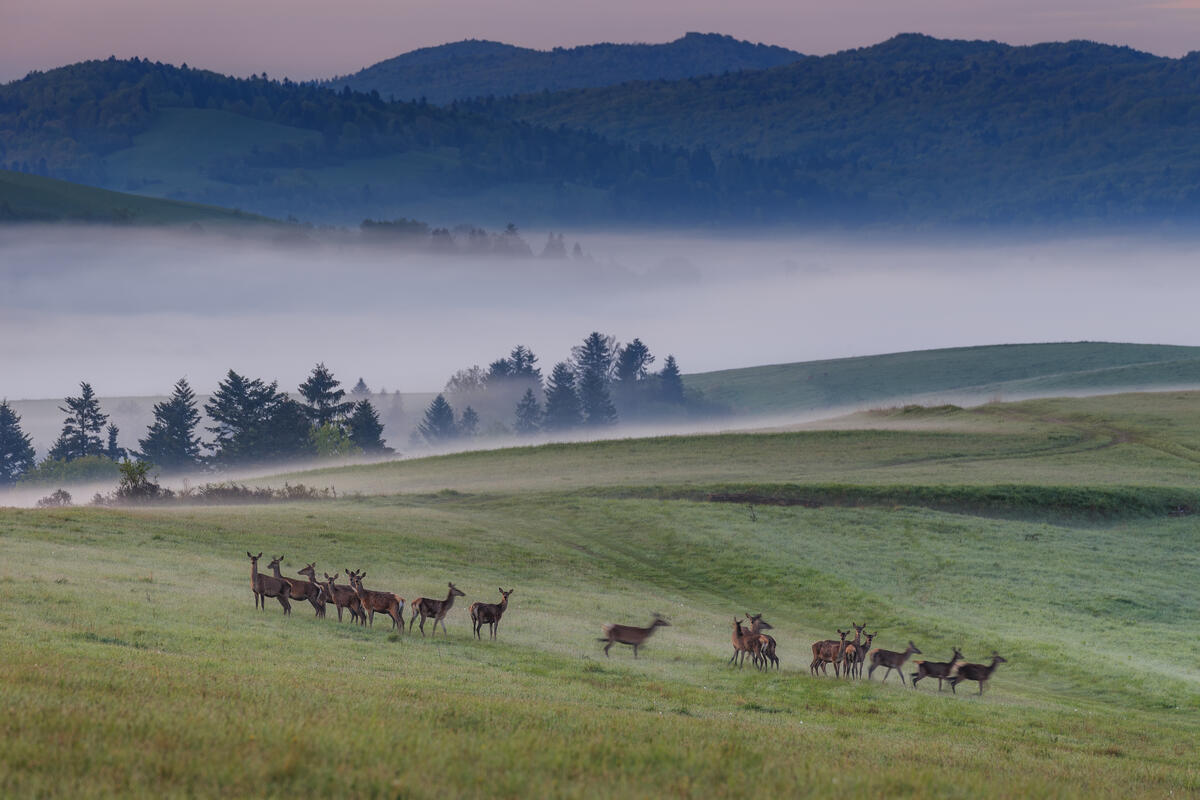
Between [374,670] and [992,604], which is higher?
[374,670]

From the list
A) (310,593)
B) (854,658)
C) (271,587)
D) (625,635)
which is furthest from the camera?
(310,593)

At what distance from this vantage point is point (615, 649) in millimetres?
29594

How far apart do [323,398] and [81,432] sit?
101ft

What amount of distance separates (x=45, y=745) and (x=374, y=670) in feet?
34.8

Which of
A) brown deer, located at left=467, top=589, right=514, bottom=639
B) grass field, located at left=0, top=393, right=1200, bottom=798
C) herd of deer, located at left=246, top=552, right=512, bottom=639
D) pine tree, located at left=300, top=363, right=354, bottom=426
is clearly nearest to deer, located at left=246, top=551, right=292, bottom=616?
herd of deer, located at left=246, top=552, right=512, bottom=639

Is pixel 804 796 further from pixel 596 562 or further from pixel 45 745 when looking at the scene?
pixel 596 562

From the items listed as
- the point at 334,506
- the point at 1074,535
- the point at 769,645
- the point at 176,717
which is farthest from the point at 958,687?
the point at 334,506

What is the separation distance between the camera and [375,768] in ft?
36.3

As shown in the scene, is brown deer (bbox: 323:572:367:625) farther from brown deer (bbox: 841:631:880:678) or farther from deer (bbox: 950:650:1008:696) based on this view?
deer (bbox: 950:650:1008:696)

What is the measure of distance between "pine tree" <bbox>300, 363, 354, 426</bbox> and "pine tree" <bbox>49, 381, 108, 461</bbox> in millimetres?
27060

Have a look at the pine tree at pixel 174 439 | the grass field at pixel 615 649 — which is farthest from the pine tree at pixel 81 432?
the grass field at pixel 615 649

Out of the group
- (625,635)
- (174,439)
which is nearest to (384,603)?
(625,635)

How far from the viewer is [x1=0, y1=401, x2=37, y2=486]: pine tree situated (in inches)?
6319

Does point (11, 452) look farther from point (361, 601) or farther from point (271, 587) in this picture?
point (361, 601)
